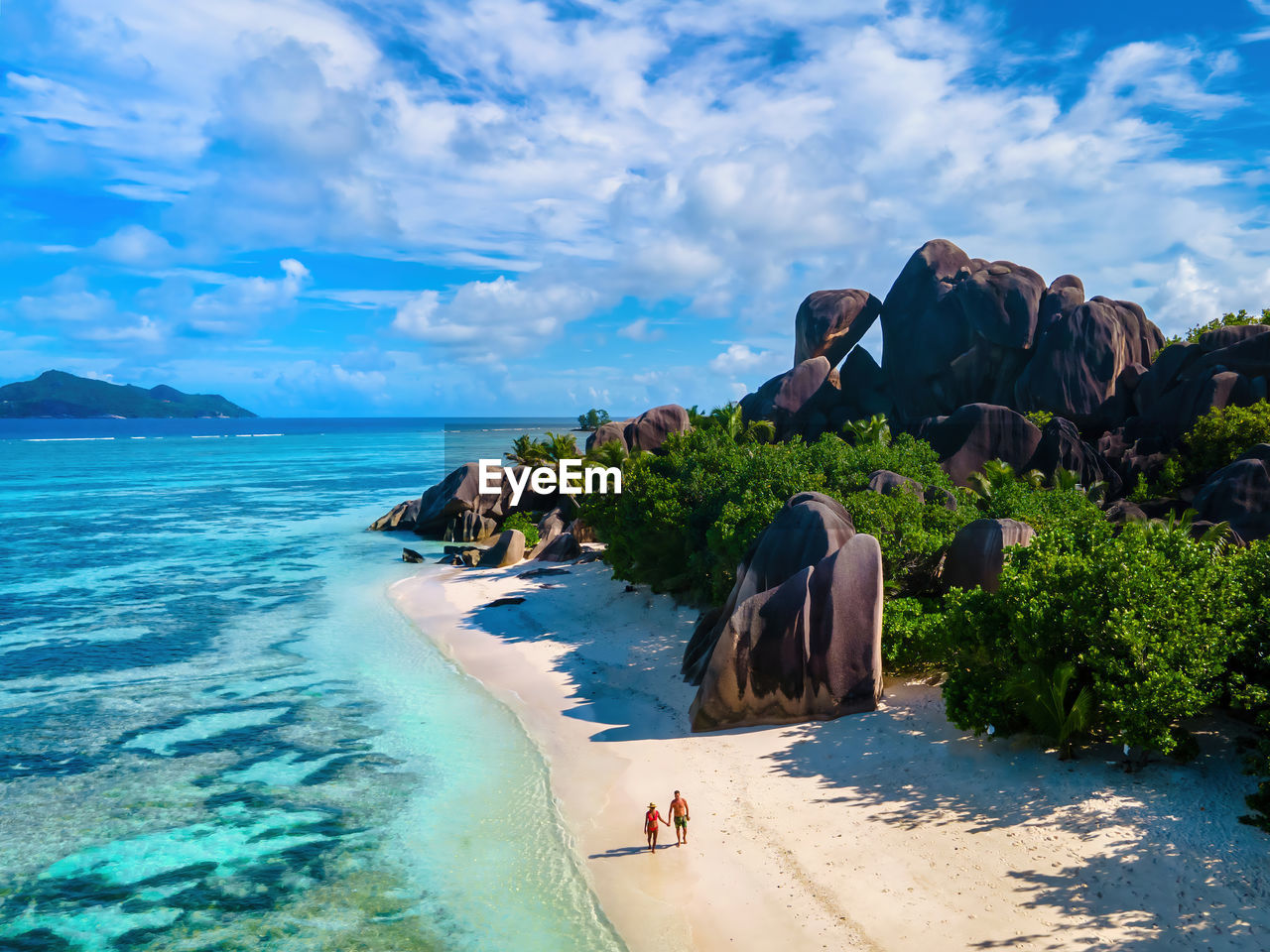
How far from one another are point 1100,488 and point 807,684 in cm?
2587

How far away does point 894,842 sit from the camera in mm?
14367

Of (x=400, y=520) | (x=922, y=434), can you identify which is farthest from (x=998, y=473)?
(x=400, y=520)

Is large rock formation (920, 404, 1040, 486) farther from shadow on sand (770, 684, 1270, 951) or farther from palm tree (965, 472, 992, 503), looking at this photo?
shadow on sand (770, 684, 1270, 951)

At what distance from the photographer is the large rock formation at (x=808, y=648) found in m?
19.1

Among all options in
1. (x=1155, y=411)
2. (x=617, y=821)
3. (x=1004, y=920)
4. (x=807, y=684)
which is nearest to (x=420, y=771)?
(x=617, y=821)

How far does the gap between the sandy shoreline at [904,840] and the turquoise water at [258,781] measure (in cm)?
143

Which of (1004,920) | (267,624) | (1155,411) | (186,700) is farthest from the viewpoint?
(1155,411)

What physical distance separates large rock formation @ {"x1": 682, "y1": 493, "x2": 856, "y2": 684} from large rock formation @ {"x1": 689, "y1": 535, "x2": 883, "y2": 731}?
1314mm

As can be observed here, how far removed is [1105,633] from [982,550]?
257 inches

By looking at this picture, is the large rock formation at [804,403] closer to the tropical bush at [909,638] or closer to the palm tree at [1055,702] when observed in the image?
the tropical bush at [909,638]

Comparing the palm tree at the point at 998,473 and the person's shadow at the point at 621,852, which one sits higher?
the palm tree at the point at 998,473

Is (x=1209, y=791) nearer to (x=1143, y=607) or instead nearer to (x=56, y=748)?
(x=1143, y=607)

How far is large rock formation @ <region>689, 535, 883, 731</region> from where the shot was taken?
19.1 metres

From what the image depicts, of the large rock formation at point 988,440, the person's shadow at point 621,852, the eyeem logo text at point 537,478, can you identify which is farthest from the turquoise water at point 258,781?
the large rock formation at point 988,440
